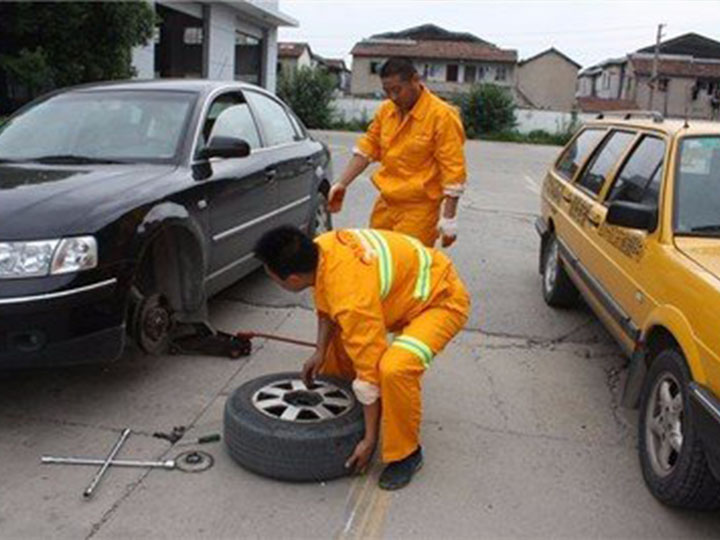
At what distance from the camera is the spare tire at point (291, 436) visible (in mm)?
3344

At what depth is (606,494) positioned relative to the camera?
3.46m

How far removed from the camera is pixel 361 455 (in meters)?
3.34

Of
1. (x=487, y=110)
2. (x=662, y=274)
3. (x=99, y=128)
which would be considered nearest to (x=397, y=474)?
(x=662, y=274)

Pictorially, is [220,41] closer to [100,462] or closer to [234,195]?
[234,195]

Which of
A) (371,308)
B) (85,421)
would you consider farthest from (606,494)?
(85,421)

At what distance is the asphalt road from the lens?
3127 mm

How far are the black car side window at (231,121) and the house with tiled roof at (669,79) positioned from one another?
55092 millimetres

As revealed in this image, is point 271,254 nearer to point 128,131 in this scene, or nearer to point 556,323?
point 128,131

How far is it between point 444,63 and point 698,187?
210ft

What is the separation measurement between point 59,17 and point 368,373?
13.6m

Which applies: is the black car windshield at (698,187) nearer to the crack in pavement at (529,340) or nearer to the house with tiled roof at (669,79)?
the crack in pavement at (529,340)

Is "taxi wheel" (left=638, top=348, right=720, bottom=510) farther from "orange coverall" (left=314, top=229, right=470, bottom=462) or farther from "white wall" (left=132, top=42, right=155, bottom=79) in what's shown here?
"white wall" (left=132, top=42, right=155, bottom=79)

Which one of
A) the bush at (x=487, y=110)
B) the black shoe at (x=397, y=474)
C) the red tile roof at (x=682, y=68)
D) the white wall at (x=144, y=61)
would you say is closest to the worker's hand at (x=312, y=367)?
the black shoe at (x=397, y=474)

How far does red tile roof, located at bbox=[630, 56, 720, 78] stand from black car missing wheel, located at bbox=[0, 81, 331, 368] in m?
65.2
